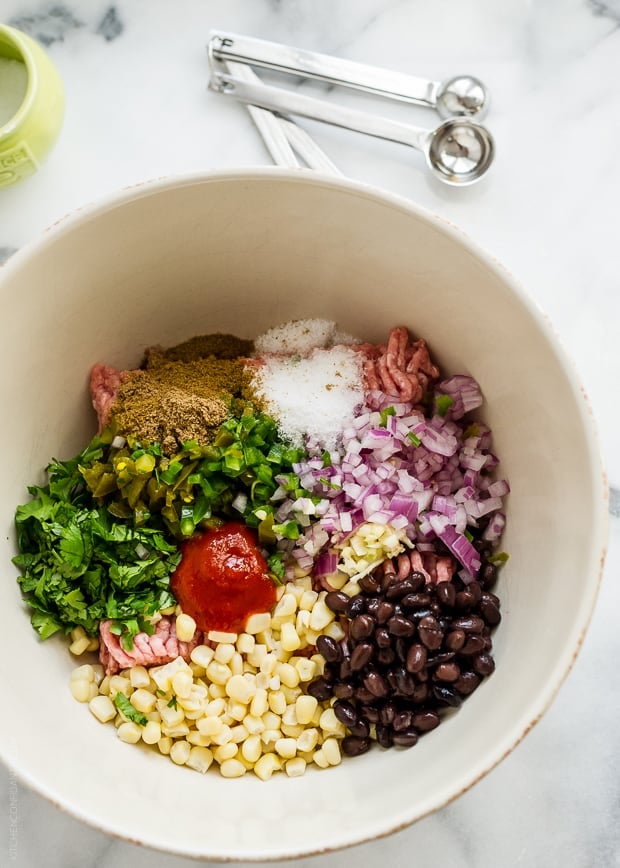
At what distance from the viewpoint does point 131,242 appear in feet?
5.90

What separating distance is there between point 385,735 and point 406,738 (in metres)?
0.05

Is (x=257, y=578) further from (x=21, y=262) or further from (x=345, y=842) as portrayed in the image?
(x=21, y=262)

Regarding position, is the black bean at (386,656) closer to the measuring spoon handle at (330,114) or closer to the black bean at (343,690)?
the black bean at (343,690)

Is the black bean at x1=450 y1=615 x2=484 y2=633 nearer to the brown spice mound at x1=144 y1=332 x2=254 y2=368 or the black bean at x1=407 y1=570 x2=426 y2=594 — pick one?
the black bean at x1=407 y1=570 x2=426 y2=594

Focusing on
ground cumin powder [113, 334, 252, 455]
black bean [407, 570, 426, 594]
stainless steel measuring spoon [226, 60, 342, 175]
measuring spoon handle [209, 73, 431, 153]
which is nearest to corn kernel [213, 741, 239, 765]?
black bean [407, 570, 426, 594]

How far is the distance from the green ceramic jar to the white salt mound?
0.05 feet

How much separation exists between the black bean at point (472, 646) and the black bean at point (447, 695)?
0.09 m

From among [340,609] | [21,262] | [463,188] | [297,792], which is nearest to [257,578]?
[340,609]

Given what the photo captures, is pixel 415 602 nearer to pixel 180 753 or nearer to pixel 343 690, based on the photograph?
pixel 343 690

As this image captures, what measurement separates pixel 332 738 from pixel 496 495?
2.16 feet

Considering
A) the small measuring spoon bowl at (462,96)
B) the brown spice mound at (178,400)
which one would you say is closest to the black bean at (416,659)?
the brown spice mound at (178,400)

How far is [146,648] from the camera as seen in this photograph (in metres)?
1.82

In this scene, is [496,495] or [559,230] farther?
[559,230]

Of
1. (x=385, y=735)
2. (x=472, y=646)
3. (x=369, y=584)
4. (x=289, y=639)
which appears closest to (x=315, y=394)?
(x=369, y=584)
